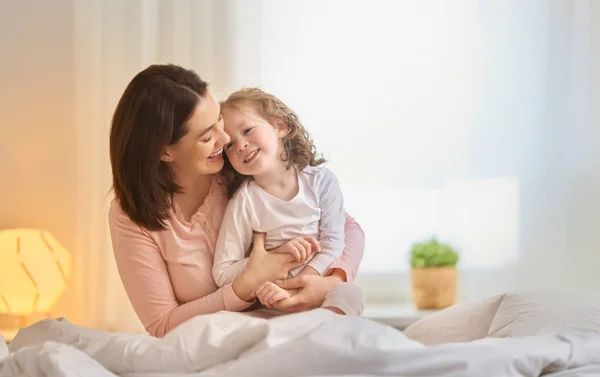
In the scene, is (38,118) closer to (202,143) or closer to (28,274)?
(28,274)

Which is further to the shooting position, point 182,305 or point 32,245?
point 32,245

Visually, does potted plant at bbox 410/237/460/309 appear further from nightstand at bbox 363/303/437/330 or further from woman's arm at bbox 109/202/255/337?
woman's arm at bbox 109/202/255/337

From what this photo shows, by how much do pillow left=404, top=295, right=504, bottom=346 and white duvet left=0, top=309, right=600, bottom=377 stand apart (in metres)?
0.45

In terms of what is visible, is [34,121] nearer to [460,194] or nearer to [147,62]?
[147,62]

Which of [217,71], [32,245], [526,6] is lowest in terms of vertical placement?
[32,245]

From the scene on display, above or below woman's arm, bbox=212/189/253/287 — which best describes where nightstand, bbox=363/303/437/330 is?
below

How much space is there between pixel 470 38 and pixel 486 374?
259cm

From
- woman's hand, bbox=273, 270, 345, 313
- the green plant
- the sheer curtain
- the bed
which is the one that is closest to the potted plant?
the green plant

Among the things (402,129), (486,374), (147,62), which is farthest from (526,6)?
(486,374)

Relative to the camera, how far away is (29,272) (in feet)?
10.6

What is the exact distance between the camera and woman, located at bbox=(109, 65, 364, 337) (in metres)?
2.04

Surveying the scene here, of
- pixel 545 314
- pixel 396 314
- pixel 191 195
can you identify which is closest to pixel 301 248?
pixel 191 195

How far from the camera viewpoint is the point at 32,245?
10.7 feet

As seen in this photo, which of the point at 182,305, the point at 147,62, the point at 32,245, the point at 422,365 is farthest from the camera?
the point at 147,62
